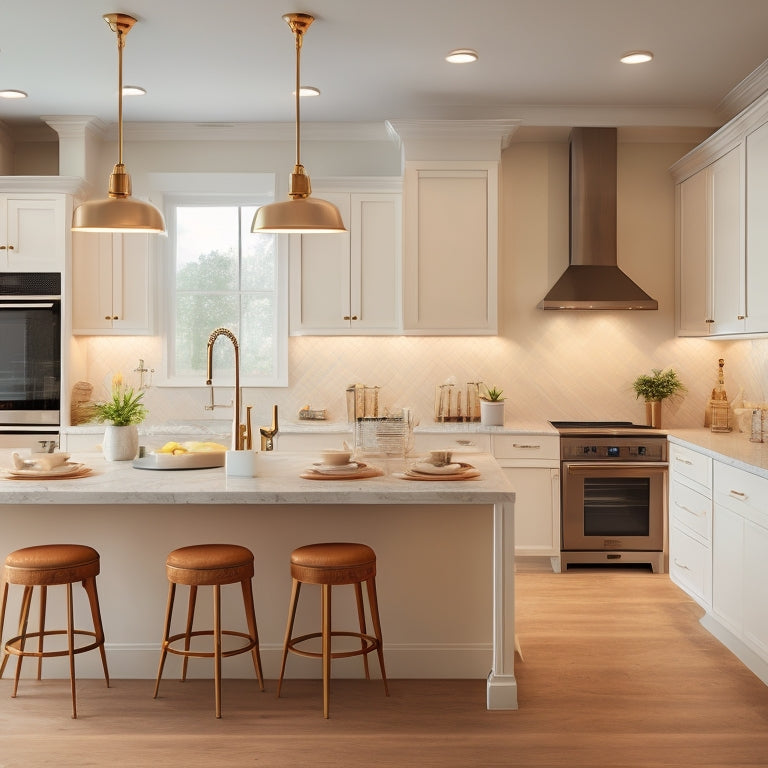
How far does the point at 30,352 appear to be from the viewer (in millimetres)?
5723

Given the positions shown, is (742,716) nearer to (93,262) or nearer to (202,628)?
(202,628)

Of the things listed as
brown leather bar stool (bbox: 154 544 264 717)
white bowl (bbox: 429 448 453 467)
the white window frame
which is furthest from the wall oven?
white bowl (bbox: 429 448 453 467)

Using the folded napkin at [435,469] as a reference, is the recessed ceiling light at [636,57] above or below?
above

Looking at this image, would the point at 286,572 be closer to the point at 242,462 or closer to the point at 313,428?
the point at 242,462

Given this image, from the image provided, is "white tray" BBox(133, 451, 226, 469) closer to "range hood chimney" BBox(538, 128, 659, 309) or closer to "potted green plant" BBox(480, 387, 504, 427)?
"potted green plant" BBox(480, 387, 504, 427)

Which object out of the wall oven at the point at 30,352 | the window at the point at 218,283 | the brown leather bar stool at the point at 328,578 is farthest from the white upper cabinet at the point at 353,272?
the brown leather bar stool at the point at 328,578

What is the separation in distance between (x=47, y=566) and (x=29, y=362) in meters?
2.78

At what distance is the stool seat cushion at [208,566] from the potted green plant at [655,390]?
342cm

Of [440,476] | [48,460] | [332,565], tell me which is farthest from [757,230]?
[48,460]

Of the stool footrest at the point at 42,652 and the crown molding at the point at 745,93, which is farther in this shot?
the crown molding at the point at 745,93

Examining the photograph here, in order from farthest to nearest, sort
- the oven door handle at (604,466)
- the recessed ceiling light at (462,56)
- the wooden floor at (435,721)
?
the oven door handle at (604,466), the recessed ceiling light at (462,56), the wooden floor at (435,721)

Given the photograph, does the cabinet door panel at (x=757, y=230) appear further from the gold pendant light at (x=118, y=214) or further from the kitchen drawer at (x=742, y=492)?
the gold pendant light at (x=118, y=214)

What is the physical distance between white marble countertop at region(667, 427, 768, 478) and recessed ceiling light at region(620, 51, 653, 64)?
206 centimetres

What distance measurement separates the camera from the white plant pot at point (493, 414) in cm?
572
